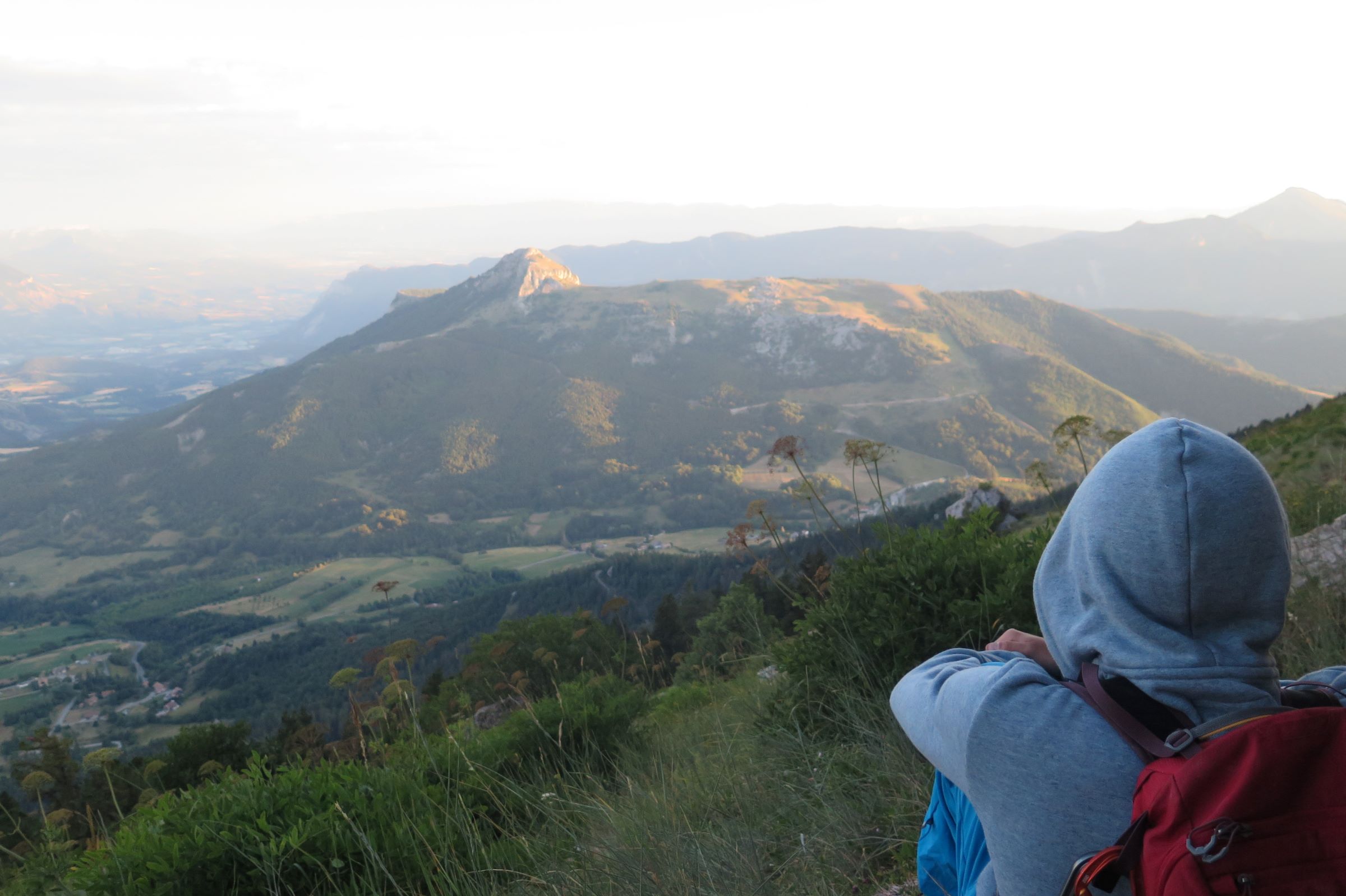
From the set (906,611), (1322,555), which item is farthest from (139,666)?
(1322,555)

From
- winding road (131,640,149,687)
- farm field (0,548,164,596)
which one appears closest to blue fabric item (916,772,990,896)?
winding road (131,640,149,687)

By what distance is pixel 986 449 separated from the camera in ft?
504

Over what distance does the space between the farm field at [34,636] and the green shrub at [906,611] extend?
131359 millimetres

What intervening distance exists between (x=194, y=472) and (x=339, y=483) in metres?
37.9

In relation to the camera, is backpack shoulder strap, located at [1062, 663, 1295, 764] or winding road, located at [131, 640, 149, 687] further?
winding road, located at [131, 640, 149, 687]

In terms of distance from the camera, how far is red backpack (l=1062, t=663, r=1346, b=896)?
1164 millimetres

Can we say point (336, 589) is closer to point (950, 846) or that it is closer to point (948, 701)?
point (950, 846)

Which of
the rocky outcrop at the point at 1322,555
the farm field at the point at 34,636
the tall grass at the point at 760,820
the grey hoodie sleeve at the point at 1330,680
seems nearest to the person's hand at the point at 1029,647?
the grey hoodie sleeve at the point at 1330,680

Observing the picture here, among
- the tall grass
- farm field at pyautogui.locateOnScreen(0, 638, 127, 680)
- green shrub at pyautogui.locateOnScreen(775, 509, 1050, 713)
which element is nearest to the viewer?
the tall grass

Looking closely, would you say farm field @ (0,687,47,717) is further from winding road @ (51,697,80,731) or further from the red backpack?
the red backpack

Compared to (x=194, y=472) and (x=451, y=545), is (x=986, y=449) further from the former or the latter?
(x=194, y=472)

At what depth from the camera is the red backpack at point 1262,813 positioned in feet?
3.82

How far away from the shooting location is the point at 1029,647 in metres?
1.92

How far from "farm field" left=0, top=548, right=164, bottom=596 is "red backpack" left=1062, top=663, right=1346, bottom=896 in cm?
16959
